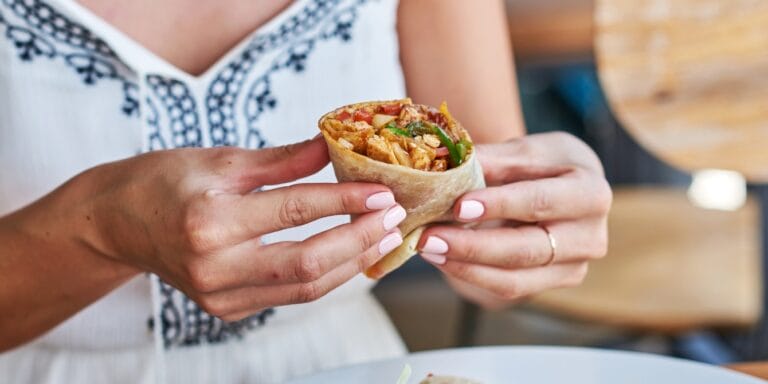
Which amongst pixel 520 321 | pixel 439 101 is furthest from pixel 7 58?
pixel 520 321

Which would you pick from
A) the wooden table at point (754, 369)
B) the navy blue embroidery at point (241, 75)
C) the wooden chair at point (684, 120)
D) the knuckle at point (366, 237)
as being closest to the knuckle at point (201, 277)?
the knuckle at point (366, 237)

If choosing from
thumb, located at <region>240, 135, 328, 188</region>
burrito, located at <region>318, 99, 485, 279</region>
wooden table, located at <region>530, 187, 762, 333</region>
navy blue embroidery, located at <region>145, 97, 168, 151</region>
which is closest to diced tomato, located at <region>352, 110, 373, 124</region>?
burrito, located at <region>318, 99, 485, 279</region>

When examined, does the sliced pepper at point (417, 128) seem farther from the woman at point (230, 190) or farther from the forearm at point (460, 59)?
the forearm at point (460, 59)

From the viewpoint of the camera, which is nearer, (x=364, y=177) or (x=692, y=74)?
(x=364, y=177)

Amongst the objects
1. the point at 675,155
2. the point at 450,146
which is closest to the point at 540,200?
the point at 450,146

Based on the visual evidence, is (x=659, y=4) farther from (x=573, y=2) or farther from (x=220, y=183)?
(x=220, y=183)

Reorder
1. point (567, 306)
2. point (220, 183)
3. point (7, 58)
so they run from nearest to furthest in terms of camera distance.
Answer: point (220, 183), point (7, 58), point (567, 306)

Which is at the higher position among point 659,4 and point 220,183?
point 659,4
